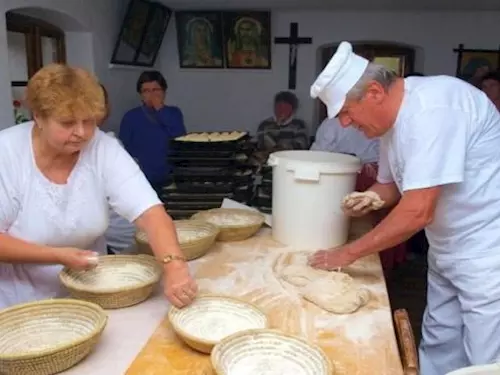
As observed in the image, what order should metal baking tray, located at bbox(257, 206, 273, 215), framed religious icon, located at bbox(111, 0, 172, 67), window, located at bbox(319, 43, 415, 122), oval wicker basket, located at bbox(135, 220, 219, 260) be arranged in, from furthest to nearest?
window, located at bbox(319, 43, 415, 122)
framed religious icon, located at bbox(111, 0, 172, 67)
metal baking tray, located at bbox(257, 206, 273, 215)
oval wicker basket, located at bbox(135, 220, 219, 260)

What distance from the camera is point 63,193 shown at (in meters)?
1.34

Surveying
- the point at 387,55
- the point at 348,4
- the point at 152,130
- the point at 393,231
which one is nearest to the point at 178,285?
the point at 393,231

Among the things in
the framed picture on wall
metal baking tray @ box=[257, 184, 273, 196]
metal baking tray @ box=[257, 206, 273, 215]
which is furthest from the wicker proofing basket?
the framed picture on wall

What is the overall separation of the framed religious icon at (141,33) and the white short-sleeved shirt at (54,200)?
287 cm

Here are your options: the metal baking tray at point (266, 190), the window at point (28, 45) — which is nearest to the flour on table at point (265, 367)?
the metal baking tray at point (266, 190)

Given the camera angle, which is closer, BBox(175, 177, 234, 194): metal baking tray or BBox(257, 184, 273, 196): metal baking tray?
BBox(257, 184, 273, 196): metal baking tray

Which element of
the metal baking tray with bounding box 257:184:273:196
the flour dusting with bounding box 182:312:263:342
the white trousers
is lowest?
the white trousers

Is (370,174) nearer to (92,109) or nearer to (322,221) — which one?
(322,221)

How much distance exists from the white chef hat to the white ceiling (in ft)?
11.6

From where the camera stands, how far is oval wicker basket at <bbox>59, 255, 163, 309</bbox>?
125 centimetres

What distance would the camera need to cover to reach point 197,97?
5.29 m

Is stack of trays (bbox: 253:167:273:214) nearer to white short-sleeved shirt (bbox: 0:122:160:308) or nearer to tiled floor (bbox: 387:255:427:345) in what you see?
white short-sleeved shirt (bbox: 0:122:160:308)

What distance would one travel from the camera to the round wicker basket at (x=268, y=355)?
99 centimetres

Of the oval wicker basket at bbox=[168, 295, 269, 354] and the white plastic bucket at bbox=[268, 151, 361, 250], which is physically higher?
the white plastic bucket at bbox=[268, 151, 361, 250]
